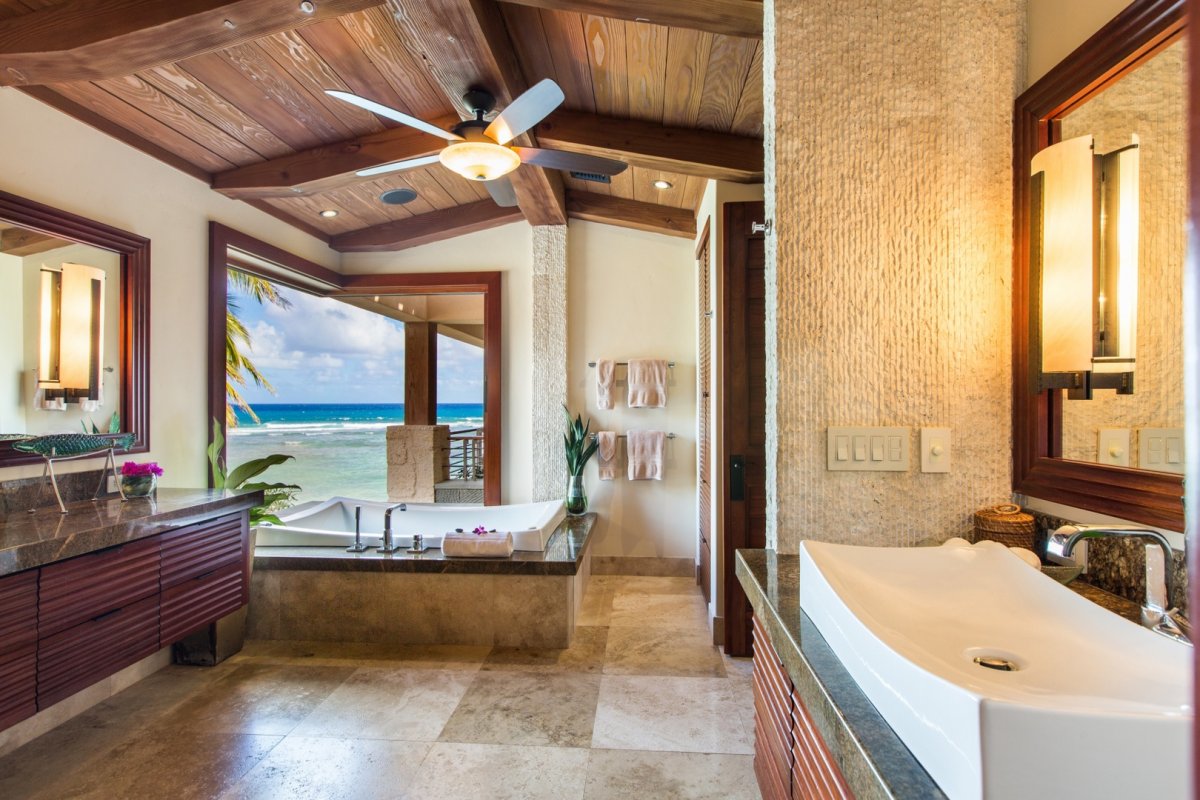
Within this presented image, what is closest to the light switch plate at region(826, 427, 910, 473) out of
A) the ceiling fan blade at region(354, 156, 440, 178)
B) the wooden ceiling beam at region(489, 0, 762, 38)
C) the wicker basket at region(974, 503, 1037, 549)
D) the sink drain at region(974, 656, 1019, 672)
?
the wicker basket at region(974, 503, 1037, 549)

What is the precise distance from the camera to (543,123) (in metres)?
2.74

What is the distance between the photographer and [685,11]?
5.61 ft

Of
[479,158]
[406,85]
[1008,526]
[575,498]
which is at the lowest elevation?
[575,498]

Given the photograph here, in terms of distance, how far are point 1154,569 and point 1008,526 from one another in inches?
18.3

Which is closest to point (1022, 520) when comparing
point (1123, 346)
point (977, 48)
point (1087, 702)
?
point (1123, 346)

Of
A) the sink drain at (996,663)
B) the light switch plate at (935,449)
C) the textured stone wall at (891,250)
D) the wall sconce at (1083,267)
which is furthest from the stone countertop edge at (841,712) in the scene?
the wall sconce at (1083,267)

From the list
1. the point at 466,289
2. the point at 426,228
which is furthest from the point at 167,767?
the point at 426,228

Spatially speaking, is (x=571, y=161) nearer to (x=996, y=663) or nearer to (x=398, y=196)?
(x=398, y=196)

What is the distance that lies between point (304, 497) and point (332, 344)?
108 inches

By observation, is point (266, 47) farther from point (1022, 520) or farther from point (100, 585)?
point (1022, 520)

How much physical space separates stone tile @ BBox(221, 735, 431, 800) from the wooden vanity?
0.63 metres

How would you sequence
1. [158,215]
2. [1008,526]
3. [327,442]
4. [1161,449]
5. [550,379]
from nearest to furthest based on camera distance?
[1161,449]
[1008,526]
[158,215]
[550,379]
[327,442]

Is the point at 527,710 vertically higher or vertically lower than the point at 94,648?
lower

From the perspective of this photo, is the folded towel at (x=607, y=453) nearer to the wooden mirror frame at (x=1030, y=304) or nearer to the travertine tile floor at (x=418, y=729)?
the travertine tile floor at (x=418, y=729)
